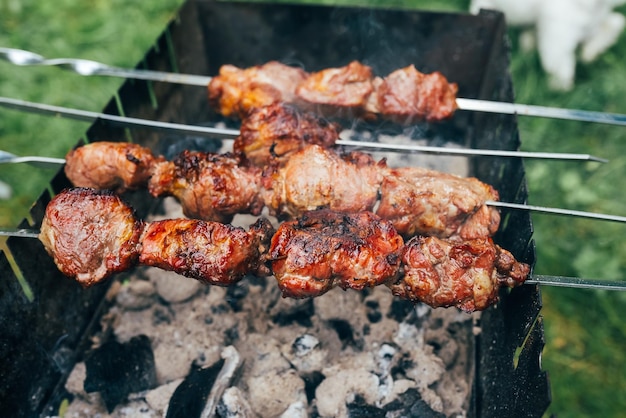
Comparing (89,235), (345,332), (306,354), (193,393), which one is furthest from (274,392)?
(89,235)

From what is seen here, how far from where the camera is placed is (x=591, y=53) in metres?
5.43

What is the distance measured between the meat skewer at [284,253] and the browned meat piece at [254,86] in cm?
110

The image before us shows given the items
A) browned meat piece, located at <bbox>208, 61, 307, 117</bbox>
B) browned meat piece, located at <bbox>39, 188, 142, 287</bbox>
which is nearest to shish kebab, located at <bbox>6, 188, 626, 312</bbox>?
browned meat piece, located at <bbox>39, 188, 142, 287</bbox>

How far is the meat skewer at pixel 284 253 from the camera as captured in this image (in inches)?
91.7

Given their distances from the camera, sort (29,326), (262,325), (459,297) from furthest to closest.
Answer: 1. (262,325)
2. (29,326)
3. (459,297)

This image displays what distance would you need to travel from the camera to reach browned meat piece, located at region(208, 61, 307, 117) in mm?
3332

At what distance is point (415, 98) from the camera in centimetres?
320

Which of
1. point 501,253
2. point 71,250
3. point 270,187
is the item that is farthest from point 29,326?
point 501,253

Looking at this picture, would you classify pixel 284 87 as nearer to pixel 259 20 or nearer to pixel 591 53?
pixel 259 20

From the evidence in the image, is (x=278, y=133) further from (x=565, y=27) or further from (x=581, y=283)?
(x=565, y=27)

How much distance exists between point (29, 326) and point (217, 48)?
2.57m

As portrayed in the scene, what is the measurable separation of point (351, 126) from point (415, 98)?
795 millimetres

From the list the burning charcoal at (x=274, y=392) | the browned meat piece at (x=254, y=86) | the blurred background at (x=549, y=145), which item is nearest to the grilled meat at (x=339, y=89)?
the browned meat piece at (x=254, y=86)

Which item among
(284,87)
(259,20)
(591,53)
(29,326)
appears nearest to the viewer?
(29,326)
